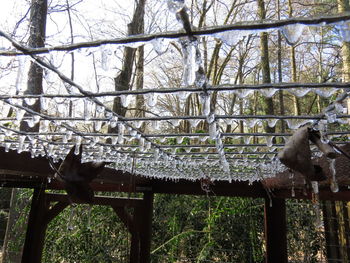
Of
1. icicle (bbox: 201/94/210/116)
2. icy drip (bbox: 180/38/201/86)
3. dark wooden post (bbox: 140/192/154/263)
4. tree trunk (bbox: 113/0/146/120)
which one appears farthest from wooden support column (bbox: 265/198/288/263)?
tree trunk (bbox: 113/0/146/120)

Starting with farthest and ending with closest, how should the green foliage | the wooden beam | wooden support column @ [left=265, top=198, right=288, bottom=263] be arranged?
the green foliage < the wooden beam < wooden support column @ [left=265, top=198, right=288, bottom=263]

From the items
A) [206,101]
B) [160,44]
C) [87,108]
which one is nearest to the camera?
[160,44]

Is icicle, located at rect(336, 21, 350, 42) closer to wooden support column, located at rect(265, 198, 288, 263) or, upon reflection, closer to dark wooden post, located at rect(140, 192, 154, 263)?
wooden support column, located at rect(265, 198, 288, 263)

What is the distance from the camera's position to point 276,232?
9.15 feet

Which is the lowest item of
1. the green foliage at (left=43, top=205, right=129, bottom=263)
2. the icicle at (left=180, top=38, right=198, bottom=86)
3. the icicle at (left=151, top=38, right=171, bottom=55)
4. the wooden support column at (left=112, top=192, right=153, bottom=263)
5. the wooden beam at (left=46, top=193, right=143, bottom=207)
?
the green foliage at (left=43, top=205, right=129, bottom=263)

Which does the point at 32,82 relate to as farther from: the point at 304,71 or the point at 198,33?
the point at 304,71

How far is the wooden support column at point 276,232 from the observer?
2723 mm

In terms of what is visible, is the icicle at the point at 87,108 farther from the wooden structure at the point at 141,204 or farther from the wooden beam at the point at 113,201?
the wooden beam at the point at 113,201

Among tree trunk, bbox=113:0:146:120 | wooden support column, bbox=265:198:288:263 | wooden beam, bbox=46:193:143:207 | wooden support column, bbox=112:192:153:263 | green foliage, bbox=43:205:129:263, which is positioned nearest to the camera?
wooden support column, bbox=265:198:288:263

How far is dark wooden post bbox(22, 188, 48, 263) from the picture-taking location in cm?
326

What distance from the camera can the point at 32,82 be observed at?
3318 millimetres

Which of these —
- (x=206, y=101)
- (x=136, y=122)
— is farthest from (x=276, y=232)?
(x=206, y=101)

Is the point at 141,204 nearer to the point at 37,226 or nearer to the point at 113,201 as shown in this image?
the point at 113,201

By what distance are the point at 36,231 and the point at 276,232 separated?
2.78 m
